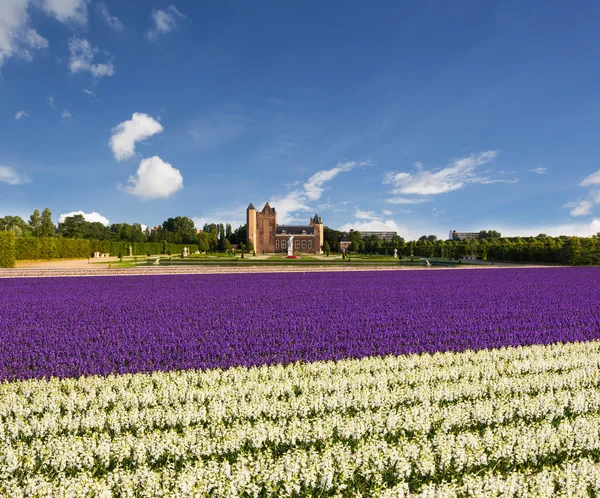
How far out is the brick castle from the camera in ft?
365

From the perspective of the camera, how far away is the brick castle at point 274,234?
365 feet

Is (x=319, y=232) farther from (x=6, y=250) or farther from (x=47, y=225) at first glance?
(x=6, y=250)

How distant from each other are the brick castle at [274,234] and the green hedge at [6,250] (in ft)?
242

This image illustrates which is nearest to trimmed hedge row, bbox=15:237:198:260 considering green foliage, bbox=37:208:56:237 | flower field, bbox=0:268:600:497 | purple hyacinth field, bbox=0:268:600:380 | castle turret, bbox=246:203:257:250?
green foliage, bbox=37:208:56:237

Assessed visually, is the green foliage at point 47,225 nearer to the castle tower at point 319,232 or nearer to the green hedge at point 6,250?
the green hedge at point 6,250

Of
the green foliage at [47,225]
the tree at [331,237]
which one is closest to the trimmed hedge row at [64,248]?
the green foliage at [47,225]

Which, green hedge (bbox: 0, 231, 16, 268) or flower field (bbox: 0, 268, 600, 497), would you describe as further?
green hedge (bbox: 0, 231, 16, 268)

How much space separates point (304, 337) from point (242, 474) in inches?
228

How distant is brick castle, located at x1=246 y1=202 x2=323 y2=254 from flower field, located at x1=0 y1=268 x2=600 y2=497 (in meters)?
99.4

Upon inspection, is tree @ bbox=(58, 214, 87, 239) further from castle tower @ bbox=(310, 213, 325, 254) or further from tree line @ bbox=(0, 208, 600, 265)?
castle tower @ bbox=(310, 213, 325, 254)

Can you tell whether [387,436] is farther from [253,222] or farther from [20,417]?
[253,222]

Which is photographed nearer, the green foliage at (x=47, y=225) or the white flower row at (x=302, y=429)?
the white flower row at (x=302, y=429)

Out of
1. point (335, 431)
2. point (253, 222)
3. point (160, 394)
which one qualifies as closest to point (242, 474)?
point (335, 431)

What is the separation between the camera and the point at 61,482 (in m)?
3.53
